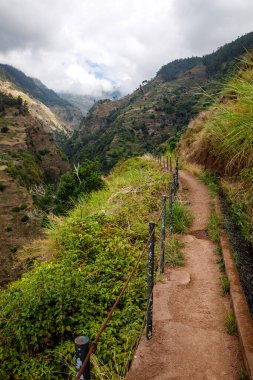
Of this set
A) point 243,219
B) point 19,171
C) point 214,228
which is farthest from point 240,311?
point 19,171

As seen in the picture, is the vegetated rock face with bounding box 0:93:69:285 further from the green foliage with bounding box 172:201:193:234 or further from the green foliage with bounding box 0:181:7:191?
the green foliage with bounding box 172:201:193:234

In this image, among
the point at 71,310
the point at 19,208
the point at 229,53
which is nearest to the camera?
the point at 71,310

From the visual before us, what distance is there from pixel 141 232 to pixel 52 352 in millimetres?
3680

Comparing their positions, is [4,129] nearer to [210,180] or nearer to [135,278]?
[210,180]

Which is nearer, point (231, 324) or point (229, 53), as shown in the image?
point (231, 324)

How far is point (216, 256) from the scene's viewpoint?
591cm

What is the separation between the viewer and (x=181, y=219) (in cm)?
782

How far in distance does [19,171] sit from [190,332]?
78825 millimetres

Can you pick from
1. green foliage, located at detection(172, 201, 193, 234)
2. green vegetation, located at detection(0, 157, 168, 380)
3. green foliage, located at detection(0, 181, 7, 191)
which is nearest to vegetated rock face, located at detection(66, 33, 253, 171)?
green foliage, located at detection(0, 181, 7, 191)

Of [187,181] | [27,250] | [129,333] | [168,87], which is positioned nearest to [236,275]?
[129,333]

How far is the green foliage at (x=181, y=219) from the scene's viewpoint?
→ 7.41 meters

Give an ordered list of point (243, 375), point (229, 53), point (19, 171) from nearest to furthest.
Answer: point (243, 375) < point (19, 171) < point (229, 53)

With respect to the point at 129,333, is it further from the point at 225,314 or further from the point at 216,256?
the point at 216,256

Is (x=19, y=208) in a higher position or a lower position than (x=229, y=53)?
lower
